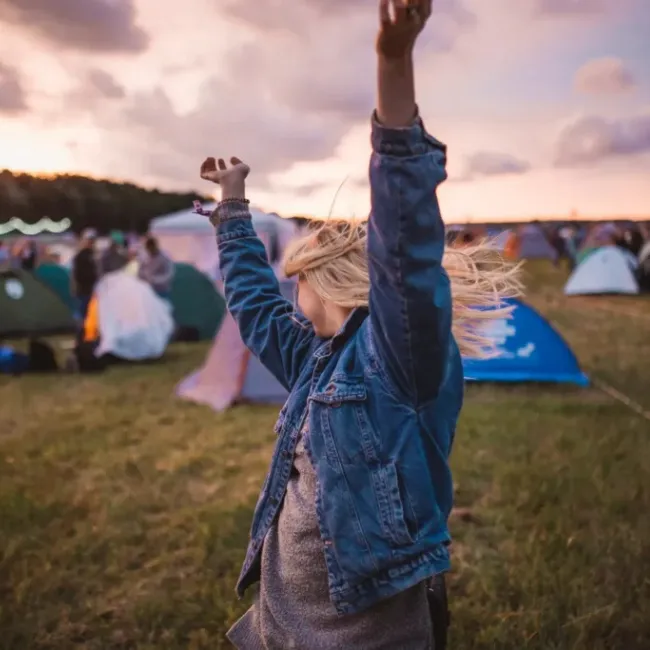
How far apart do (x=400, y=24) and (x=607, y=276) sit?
55.8 feet

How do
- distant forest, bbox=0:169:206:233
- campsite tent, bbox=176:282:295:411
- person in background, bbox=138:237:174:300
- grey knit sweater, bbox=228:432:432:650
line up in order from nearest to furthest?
1. grey knit sweater, bbox=228:432:432:650
2. campsite tent, bbox=176:282:295:411
3. person in background, bbox=138:237:174:300
4. distant forest, bbox=0:169:206:233

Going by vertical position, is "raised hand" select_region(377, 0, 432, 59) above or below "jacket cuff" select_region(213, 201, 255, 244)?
above

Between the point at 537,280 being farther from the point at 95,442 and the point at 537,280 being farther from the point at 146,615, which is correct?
the point at 146,615

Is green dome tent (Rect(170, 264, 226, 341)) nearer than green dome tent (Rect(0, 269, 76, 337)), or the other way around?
green dome tent (Rect(170, 264, 226, 341))

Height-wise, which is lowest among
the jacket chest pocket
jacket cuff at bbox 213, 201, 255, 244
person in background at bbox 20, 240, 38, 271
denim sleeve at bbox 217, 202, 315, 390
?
the jacket chest pocket

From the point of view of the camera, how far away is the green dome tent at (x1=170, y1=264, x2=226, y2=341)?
11031 millimetres

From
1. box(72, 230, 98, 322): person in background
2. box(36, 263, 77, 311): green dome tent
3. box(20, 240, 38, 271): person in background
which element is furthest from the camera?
box(20, 240, 38, 271): person in background

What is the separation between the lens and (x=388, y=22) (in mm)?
968

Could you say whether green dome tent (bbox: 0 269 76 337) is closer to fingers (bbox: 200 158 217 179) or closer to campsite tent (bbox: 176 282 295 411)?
campsite tent (bbox: 176 282 295 411)

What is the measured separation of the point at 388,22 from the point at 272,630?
1280 millimetres

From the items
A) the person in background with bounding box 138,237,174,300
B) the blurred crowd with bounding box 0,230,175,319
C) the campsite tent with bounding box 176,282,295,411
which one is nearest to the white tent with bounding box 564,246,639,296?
the blurred crowd with bounding box 0,230,175,319

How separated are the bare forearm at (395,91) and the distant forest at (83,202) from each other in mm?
18690

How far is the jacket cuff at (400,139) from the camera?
1095 mm

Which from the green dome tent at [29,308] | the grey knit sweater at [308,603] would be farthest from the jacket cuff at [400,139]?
the green dome tent at [29,308]
